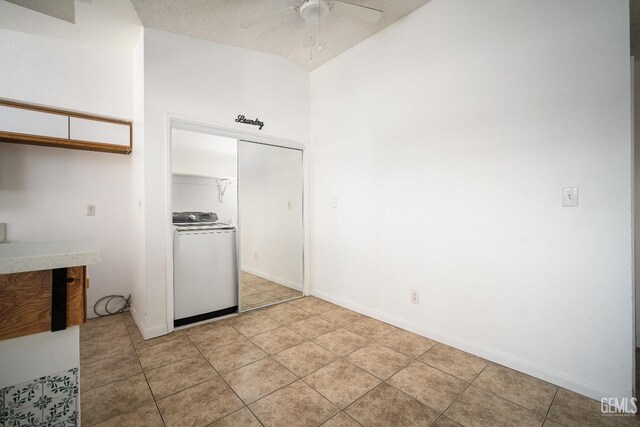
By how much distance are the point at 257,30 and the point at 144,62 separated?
109 centimetres

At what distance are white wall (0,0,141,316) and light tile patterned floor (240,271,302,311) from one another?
4.44 ft

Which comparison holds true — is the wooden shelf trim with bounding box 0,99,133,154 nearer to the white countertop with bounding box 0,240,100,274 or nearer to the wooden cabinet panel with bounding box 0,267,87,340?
the white countertop with bounding box 0,240,100,274

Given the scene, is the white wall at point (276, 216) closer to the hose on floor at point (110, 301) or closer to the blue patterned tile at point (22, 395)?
the hose on floor at point (110, 301)

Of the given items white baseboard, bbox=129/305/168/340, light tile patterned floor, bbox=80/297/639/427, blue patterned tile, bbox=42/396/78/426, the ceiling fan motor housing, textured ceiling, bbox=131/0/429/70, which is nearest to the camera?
blue patterned tile, bbox=42/396/78/426

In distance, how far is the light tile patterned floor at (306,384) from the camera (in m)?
1.48

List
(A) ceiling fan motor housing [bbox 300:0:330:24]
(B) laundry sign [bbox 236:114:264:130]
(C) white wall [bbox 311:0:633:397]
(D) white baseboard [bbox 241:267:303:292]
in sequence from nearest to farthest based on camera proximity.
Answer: (C) white wall [bbox 311:0:633:397], (A) ceiling fan motor housing [bbox 300:0:330:24], (B) laundry sign [bbox 236:114:264:130], (D) white baseboard [bbox 241:267:303:292]

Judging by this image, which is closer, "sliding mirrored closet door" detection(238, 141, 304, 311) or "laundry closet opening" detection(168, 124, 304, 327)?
"laundry closet opening" detection(168, 124, 304, 327)

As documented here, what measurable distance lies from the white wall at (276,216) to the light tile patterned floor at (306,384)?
4.10ft

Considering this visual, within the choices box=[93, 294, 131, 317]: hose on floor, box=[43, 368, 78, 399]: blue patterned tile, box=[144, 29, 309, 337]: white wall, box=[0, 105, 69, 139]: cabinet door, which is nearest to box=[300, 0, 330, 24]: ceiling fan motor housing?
box=[144, 29, 309, 337]: white wall


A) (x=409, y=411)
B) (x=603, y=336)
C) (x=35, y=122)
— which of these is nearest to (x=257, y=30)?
(x=35, y=122)

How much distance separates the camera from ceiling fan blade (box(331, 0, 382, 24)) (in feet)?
6.46

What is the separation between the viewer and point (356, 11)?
2055mm

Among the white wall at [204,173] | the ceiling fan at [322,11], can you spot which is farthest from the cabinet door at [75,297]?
the ceiling fan at [322,11]

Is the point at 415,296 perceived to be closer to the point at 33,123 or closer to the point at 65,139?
the point at 65,139
